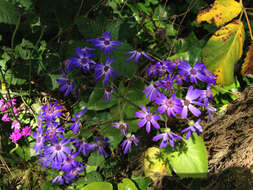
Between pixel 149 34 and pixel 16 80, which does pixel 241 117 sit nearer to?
pixel 149 34

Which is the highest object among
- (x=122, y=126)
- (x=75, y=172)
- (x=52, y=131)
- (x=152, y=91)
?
(x=152, y=91)

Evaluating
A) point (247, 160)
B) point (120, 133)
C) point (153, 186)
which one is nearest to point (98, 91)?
point (120, 133)

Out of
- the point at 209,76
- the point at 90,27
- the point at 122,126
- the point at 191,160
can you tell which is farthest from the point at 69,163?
the point at 209,76

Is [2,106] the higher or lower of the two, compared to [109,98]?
lower

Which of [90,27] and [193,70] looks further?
[90,27]

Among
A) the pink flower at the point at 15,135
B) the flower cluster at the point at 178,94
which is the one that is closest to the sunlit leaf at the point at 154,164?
the flower cluster at the point at 178,94

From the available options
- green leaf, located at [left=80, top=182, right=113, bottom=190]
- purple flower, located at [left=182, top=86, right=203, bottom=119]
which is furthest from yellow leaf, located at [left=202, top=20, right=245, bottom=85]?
green leaf, located at [left=80, top=182, right=113, bottom=190]

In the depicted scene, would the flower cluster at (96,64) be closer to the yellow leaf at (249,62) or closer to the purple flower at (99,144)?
the purple flower at (99,144)

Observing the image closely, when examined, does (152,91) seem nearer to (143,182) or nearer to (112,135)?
(112,135)
